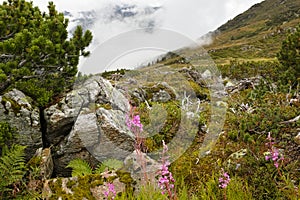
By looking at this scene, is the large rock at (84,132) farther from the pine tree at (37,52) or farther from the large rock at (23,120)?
the pine tree at (37,52)

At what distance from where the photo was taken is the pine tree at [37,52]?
7.15 metres

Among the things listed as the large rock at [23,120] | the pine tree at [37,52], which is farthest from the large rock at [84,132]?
the pine tree at [37,52]

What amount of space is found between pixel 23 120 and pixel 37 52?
65.7 inches

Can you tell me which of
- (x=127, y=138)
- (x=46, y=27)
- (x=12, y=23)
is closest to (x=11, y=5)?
(x=12, y=23)

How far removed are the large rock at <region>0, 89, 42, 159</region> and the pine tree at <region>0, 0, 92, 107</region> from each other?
1.46 ft

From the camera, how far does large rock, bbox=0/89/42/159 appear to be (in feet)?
22.9

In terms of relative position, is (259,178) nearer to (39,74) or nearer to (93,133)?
(93,133)

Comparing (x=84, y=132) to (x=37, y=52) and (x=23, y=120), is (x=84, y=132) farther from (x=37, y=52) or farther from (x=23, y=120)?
(x=37, y=52)

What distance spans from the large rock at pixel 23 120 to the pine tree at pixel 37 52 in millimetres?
446

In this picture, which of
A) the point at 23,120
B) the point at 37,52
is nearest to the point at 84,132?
the point at 23,120

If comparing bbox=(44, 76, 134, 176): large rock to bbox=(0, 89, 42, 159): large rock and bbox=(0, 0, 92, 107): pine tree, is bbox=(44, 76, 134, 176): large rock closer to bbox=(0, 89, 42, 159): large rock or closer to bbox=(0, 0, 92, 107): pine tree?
bbox=(0, 89, 42, 159): large rock

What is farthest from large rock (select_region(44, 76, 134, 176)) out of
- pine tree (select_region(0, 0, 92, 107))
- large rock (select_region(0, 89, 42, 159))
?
pine tree (select_region(0, 0, 92, 107))

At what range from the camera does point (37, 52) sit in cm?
728

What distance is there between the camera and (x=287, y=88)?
10727mm
